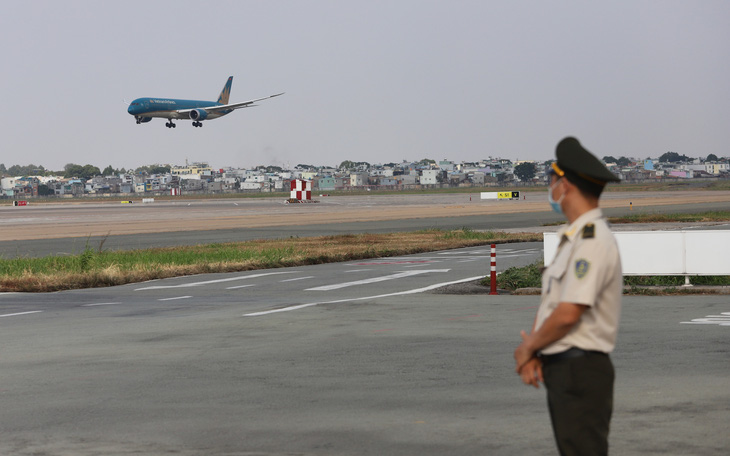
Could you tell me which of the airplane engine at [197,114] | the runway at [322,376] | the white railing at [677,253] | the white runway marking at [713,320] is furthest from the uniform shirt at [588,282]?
the airplane engine at [197,114]

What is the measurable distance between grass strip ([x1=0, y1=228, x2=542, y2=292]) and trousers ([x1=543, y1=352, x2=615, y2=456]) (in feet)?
71.3

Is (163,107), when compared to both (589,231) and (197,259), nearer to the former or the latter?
(197,259)

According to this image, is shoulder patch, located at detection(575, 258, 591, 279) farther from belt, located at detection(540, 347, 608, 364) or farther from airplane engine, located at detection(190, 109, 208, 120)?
airplane engine, located at detection(190, 109, 208, 120)

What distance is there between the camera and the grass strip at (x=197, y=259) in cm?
2603

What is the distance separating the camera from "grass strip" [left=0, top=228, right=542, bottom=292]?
26031 mm

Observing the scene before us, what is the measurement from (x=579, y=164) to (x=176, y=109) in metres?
117

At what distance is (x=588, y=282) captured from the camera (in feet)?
15.1

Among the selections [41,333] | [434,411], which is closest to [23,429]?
[434,411]

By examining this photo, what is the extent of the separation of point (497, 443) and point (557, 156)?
3.64 metres

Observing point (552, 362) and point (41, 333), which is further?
point (41, 333)

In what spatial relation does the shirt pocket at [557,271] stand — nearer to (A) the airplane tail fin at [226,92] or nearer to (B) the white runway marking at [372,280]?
(B) the white runway marking at [372,280]

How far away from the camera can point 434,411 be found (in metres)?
9.23

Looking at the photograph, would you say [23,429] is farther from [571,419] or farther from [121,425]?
[571,419]

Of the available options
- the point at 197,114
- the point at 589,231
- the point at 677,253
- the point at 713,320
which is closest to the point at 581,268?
the point at 589,231
